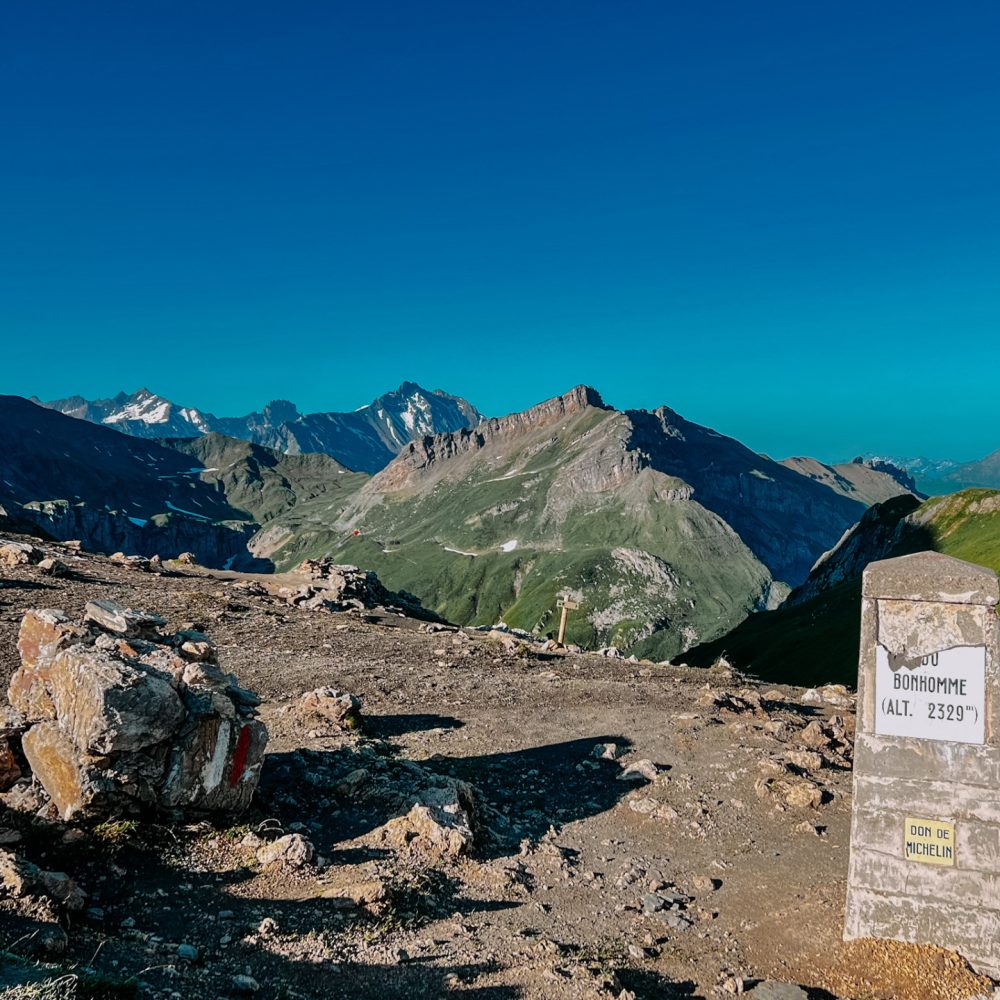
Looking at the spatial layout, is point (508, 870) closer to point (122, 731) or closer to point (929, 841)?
point (929, 841)

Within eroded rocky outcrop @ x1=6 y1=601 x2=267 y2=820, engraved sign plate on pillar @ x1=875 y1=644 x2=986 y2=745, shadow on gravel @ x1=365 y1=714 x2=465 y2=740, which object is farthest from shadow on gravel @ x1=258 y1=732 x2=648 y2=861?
engraved sign plate on pillar @ x1=875 y1=644 x2=986 y2=745

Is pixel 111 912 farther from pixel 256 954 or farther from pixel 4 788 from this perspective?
pixel 4 788

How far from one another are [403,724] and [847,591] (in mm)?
115266

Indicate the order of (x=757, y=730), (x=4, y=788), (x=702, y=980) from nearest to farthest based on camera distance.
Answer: (x=702, y=980) < (x=4, y=788) < (x=757, y=730)

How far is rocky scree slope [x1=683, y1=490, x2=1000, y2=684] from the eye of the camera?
90.5m

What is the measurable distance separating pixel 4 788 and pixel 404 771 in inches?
Answer: 346

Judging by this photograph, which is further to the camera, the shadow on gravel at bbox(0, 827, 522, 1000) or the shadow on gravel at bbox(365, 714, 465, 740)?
the shadow on gravel at bbox(365, 714, 465, 740)

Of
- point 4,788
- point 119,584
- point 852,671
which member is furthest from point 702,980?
point 852,671

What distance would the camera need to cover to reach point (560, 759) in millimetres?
21719

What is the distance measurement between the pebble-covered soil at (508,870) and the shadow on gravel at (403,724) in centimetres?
10

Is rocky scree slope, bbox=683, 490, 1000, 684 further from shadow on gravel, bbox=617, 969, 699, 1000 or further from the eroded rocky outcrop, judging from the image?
the eroded rocky outcrop

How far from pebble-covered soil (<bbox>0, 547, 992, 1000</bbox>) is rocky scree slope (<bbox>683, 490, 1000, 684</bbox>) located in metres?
55.3

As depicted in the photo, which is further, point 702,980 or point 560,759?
point 560,759

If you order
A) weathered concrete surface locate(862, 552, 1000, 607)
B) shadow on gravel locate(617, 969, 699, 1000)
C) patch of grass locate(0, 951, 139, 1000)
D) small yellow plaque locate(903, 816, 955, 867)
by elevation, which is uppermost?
weathered concrete surface locate(862, 552, 1000, 607)
